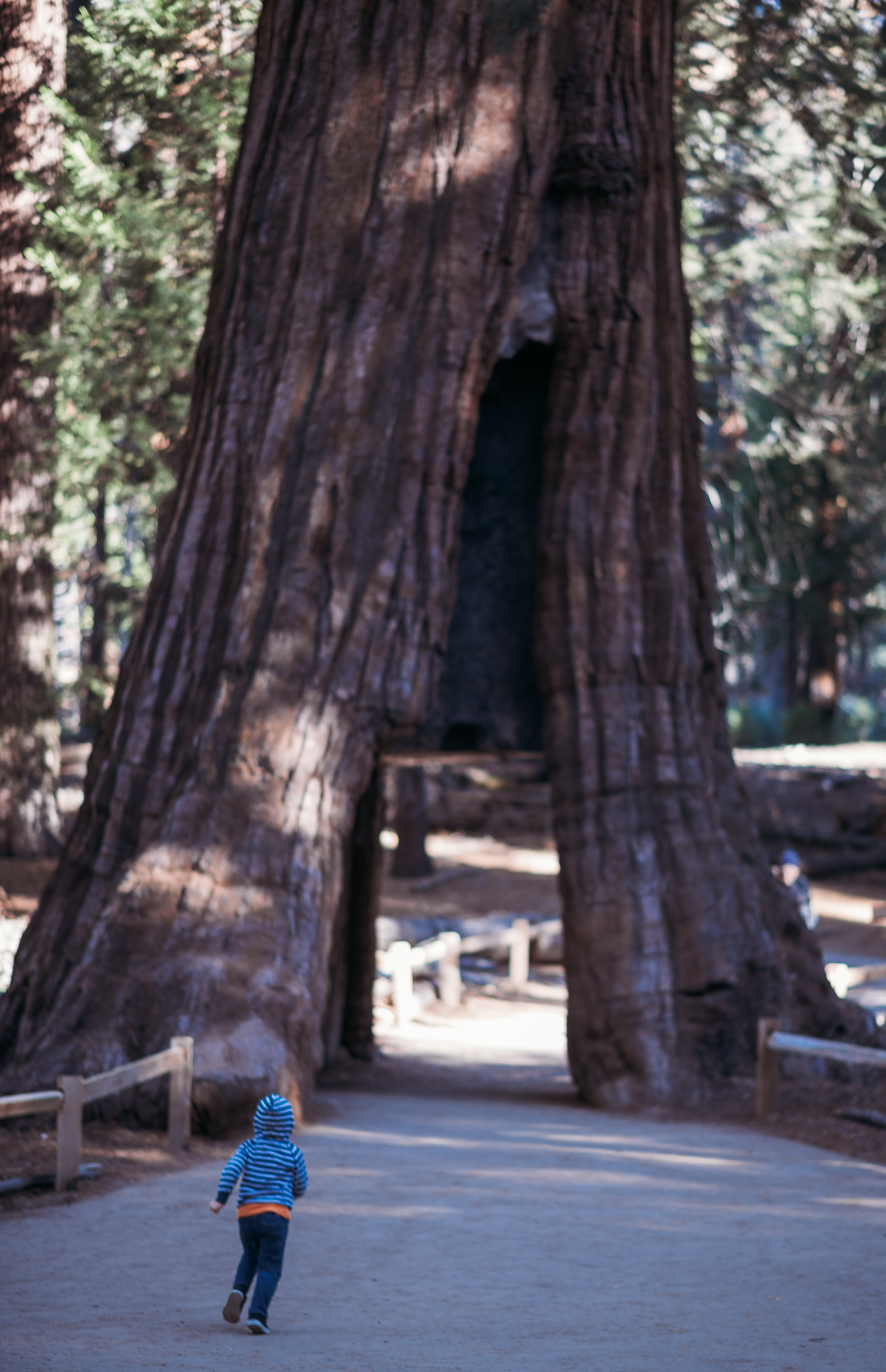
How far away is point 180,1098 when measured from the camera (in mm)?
6535

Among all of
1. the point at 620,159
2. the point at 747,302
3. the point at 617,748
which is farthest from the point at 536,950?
the point at 747,302

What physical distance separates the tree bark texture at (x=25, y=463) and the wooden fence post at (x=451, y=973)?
608 cm

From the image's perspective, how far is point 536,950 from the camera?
54.9 feet

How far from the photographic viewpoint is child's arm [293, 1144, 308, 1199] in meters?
4.44

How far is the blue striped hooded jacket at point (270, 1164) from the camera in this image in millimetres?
4332

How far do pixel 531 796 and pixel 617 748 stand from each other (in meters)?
18.1

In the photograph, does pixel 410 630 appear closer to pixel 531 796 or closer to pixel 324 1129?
pixel 324 1129

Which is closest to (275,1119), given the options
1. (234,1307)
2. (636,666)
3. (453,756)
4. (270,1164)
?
(270,1164)

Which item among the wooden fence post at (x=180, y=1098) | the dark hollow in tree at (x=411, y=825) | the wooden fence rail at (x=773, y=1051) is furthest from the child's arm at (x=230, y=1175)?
the dark hollow in tree at (x=411, y=825)

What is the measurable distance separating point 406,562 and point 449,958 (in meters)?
6.78

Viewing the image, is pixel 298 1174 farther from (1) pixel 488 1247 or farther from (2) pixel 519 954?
(2) pixel 519 954

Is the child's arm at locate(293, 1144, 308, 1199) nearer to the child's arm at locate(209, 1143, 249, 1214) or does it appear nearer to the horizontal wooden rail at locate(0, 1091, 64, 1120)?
the child's arm at locate(209, 1143, 249, 1214)

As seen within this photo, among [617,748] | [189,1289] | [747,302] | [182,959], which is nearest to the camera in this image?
[189,1289]

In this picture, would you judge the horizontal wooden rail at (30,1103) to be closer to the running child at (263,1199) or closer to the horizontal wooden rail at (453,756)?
the running child at (263,1199)
